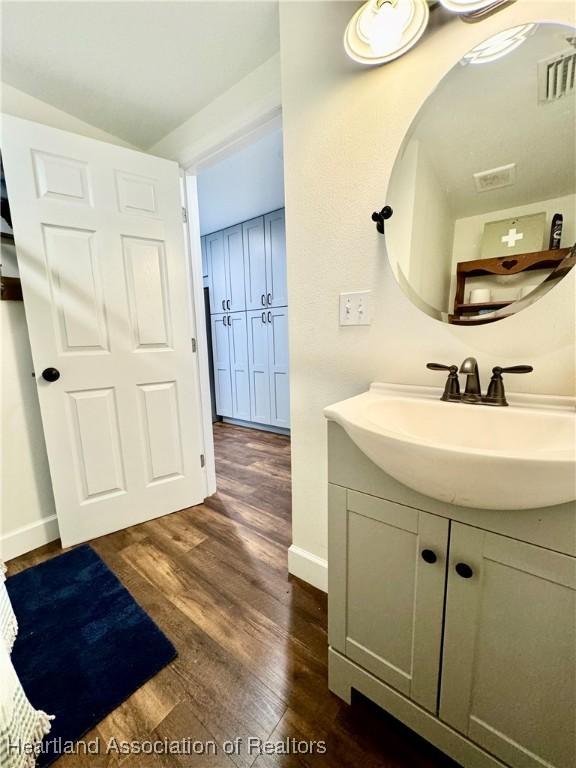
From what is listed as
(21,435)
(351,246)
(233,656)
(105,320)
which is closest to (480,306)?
(351,246)

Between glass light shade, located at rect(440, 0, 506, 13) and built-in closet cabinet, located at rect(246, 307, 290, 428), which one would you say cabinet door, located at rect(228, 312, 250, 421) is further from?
glass light shade, located at rect(440, 0, 506, 13)

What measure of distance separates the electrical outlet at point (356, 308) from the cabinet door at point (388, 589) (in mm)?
576

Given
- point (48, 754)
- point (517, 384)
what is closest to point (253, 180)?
point (517, 384)

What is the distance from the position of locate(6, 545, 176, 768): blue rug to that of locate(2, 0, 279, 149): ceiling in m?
2.22

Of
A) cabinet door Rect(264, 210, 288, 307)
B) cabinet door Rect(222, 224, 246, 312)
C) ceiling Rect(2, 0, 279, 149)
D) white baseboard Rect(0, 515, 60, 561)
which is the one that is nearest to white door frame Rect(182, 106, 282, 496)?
ceiling Rect(2, 0, 279, 149)

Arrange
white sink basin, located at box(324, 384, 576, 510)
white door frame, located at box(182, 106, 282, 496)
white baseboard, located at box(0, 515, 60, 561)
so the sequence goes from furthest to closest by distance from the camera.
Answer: white baseboard, located at box(0, 515, 60, 561)
white door frame, located at box(182, 106, 282, 496)
white sink basin, located at box(324, 384, 576, 510)

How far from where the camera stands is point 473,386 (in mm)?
819

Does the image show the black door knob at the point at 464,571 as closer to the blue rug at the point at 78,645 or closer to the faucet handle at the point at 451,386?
the faucet handle at the point at 451,386

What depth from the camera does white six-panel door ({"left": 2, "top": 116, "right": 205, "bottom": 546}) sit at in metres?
1.40

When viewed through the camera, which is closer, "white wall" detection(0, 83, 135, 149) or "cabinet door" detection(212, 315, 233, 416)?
"white wall" detection(0, 83, 135, 149)

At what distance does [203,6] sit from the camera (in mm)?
1089

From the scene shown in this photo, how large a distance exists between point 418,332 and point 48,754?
1517 mm

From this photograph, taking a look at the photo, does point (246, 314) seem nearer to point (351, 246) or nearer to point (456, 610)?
point (351, 246)

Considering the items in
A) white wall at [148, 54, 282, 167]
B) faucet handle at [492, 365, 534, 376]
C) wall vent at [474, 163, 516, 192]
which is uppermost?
white wall at [148, 54, 282, 167]
